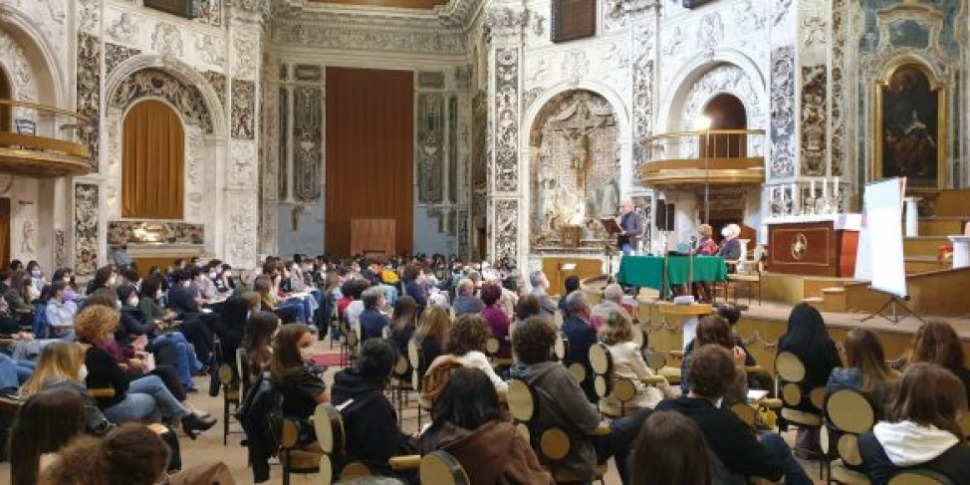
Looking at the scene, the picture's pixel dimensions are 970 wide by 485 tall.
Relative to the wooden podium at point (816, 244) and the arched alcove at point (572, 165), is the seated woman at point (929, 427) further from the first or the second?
the arched alcove at point (572, 165)

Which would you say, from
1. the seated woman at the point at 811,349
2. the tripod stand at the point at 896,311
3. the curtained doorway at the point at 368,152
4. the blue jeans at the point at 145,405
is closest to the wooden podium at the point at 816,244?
the tripod stand at the point at 896,311

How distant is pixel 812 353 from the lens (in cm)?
620

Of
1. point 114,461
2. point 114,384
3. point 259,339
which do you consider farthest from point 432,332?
point 114,461

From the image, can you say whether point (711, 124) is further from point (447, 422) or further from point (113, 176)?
point (447, 422)

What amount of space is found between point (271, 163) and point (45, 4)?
1062cm

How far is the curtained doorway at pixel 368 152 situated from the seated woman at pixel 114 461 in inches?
1058

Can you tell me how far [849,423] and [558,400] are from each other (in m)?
1.58

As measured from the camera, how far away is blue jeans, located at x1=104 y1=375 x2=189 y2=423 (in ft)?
19.4

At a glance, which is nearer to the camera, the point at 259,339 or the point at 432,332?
the point at 259,339

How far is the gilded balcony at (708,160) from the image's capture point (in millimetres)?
18078

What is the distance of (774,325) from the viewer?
10391 millimetres

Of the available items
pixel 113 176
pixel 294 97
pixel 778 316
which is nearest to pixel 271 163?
pixel 294 97

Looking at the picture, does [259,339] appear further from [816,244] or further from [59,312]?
[816,244]

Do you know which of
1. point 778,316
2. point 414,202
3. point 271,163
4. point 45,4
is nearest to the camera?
point 778,316
